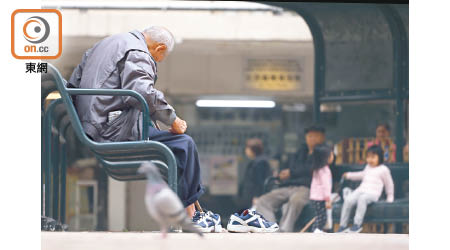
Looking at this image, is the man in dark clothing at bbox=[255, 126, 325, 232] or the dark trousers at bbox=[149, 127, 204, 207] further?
the man in dark clothing at bbox=[255, 126, 325, 232]

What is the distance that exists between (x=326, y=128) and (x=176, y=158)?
13.9ft

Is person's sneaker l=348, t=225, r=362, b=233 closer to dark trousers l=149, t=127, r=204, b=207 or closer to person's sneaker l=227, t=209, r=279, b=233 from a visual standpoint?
person's sneaker l=227, t=209, r=279, b=233

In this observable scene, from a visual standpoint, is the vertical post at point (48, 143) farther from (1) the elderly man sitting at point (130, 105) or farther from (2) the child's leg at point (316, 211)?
(2) the child's leg at point (316, 211)

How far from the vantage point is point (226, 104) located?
29.7 ft

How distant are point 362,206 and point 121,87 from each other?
3.75m

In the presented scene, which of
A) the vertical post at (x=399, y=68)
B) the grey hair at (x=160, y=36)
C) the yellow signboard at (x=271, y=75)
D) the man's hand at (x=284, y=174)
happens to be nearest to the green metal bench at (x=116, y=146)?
the grey hair at (x=160, y=36)

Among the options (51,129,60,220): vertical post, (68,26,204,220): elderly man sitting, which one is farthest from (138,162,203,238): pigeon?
(51,129,60,220): vertical post

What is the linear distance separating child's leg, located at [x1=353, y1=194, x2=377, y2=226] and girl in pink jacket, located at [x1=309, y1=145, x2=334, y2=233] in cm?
24

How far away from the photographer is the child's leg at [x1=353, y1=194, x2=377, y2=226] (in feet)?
23.4

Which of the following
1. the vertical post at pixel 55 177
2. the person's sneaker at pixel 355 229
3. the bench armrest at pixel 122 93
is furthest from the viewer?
the person's sneaker at pixel 355 229

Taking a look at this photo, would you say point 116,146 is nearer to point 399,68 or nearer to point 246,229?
point 246,229

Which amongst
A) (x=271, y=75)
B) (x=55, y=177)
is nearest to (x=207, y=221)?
(x=55, y=177)

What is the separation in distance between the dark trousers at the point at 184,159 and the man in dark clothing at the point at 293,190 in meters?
3.38

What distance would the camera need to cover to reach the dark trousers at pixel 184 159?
3.84m
